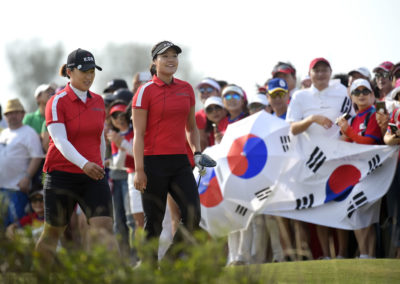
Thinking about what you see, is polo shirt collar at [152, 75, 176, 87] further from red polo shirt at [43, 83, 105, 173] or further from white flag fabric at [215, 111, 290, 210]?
white flag fabric at [215, 111, 290, 210]

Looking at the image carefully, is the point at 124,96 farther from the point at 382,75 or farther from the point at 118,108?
the point at 382,75

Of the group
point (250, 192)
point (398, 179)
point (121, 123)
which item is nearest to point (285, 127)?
point (250, 192)

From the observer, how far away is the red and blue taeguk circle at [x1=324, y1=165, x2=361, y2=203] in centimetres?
977

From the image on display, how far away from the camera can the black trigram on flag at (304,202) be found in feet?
32.7

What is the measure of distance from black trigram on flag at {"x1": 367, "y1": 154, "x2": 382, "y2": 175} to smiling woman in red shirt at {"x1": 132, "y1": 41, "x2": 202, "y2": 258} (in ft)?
9.52

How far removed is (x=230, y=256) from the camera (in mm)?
10344

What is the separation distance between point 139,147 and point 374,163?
11.2ft

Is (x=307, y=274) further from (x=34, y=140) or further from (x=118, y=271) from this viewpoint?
(x=34, y=140)

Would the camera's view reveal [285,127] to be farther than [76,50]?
Yes

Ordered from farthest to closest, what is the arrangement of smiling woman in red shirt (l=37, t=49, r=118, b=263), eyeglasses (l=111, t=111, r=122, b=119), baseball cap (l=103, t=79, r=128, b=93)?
baseball cap (l=103, t=79, r=128, b=93), eyeglasses (l=111, t=111, r=122, b=119), smiling woman in red shirt (l=37, t=49, r=118, b=263)

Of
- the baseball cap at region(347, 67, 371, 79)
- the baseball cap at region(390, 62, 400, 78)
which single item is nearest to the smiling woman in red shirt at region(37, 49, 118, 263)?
the baseball cap at region(390, 62, 400, 78)

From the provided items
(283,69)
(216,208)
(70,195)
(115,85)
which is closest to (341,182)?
(216,208)

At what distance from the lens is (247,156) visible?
10.2 m

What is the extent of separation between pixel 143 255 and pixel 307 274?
11.9 feet
